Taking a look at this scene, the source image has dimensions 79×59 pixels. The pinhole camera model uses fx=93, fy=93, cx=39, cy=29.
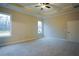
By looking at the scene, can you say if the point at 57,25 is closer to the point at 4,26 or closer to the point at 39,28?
the point at 39,28

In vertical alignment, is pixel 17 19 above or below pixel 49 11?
below

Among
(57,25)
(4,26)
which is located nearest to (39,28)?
(57,25)

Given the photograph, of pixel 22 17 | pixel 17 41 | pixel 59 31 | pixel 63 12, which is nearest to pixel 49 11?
pixel 63 12

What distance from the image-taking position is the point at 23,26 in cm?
315

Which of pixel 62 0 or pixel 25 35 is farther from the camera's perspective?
Result: pixel 25 35

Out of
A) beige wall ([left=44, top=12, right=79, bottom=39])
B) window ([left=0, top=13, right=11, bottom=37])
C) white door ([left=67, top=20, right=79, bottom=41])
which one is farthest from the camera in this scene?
white door ([left=67, top=20, right=79, bottom=41])

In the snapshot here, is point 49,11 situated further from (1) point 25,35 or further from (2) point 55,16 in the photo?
(1) point 25,35

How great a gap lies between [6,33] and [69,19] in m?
2.10

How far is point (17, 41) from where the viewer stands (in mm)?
2943

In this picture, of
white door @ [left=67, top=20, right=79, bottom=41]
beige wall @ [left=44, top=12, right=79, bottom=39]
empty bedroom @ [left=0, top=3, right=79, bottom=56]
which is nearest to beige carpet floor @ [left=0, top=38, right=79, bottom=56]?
empty bedroom @ [left=0, top=3, right=79, bottom=56]

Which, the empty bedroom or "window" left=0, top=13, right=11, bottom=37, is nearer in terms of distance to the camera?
"window" left=0, top=13, right=11, bottom=37

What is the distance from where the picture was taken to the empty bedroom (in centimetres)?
275

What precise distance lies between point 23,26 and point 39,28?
61cm

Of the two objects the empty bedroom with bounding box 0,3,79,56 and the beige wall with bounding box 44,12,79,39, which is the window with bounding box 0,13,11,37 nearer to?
the empty bedroom with bounding box 0,3,79,56
